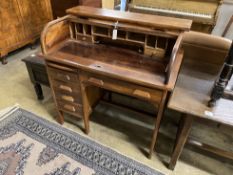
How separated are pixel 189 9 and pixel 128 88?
6.18 ft

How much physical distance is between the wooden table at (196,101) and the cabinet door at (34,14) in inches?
103

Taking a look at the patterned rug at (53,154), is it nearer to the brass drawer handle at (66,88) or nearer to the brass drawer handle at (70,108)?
the brass drawer handle at (70,108)

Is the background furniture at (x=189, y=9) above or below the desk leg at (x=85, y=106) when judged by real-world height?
above

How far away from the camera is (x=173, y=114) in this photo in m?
2.04

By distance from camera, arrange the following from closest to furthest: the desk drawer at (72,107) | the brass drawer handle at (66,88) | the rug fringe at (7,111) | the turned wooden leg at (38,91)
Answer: the brass drawer handle at (66,88), the desk drawer at (72,107), the rug fringe at (7,111), the turned wooden leg at (38,91)

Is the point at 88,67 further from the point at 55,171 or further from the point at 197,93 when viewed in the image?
the point at 55,171

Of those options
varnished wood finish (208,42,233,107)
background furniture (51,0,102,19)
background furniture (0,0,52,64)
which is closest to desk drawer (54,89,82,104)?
varnished wood finish (208,42,233,107)

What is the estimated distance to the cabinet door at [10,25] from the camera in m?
2.60

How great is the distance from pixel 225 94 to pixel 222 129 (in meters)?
0.82

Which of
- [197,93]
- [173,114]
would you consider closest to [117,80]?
[197,93]

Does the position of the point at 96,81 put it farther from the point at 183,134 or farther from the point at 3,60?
the point at 3,60

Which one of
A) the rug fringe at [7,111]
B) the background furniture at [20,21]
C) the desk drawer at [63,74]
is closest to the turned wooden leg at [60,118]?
the desk drawer at [63,74]

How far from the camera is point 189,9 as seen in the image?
8.23ft

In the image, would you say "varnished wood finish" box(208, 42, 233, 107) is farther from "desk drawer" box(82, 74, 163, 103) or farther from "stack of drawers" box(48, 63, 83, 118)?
"stack of drawers" box(48, 63, 83, 118)
